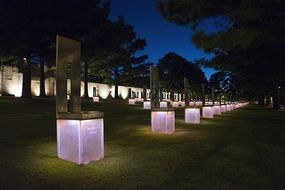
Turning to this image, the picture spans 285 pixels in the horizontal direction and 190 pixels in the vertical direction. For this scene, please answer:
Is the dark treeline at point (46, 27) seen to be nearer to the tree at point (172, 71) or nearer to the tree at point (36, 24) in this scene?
the tree at point (36, 24)

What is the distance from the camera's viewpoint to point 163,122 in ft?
36.7

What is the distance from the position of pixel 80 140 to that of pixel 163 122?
5.30m

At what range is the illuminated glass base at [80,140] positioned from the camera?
20.5 feet

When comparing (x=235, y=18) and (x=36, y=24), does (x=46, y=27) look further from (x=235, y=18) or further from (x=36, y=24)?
(x=235, y=18)

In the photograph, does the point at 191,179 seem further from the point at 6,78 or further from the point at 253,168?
the point at 6,78

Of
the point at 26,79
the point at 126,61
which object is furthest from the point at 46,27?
the point at 126,61

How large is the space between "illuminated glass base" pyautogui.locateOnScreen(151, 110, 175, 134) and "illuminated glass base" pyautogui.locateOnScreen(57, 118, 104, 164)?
4.70 metres

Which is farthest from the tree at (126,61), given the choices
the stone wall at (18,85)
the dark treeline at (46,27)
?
the dark treeline at (46,27)

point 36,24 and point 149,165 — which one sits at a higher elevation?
point 36,24

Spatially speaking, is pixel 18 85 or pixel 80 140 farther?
pixel 18 85

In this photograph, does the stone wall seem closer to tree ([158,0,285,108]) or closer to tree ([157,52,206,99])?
tree ([157,52,206,99])

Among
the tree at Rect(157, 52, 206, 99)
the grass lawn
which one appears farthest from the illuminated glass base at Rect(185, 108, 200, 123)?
the tree at Rect(157, 52, 206, 99)

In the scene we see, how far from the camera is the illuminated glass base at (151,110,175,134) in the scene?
36.6ft

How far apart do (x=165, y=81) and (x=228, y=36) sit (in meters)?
54.7
